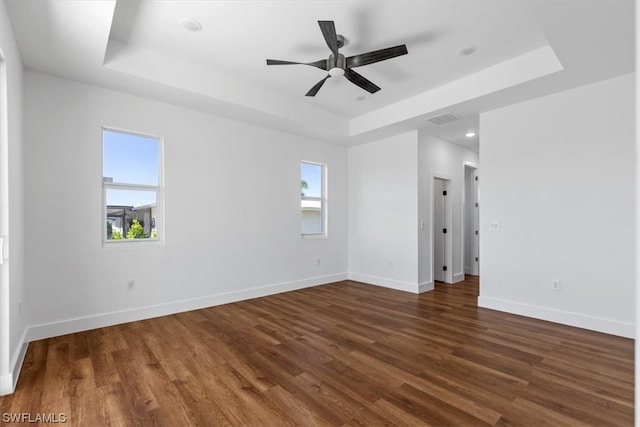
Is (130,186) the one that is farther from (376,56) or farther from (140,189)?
(376,56)

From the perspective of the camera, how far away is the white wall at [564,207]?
131 inches

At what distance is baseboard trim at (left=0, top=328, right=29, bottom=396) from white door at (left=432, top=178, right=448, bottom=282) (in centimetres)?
606

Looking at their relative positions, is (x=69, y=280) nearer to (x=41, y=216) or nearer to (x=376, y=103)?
(x=41, y=216)

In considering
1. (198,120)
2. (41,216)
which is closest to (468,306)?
(198,120)

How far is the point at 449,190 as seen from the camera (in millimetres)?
6230

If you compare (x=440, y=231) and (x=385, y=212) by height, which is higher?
(x=385, y=212)

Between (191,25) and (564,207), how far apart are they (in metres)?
4.58

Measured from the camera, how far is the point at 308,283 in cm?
566

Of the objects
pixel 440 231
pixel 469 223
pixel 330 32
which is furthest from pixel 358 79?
pixel 469 223

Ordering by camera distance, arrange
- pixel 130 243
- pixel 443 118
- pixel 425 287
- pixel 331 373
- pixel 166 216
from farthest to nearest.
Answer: pixel 425 287
pixel 443 118
pixel 166 216
pixel 130 243
pixel 331 373

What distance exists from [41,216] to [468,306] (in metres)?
5.41

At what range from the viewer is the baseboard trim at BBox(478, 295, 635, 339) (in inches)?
130

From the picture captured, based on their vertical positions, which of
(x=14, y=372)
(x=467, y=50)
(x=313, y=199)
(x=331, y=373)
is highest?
(x=467, y=50)

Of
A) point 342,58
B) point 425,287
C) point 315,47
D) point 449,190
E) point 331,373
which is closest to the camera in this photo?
point 331,373
